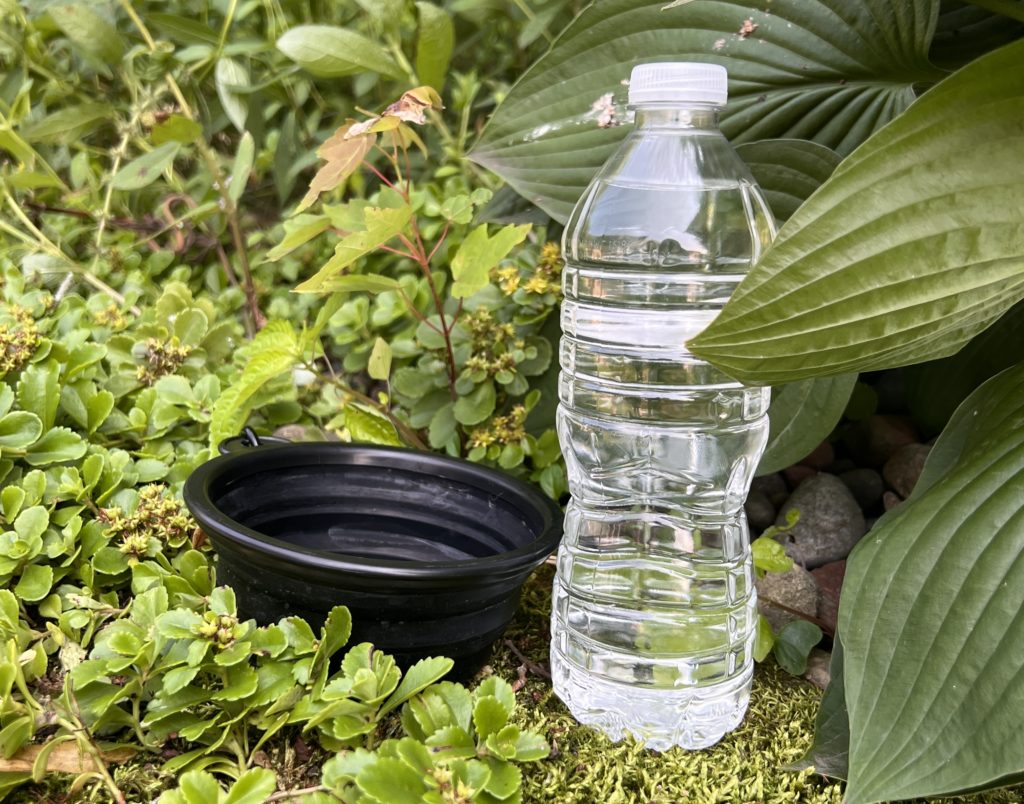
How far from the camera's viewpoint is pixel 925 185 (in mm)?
629

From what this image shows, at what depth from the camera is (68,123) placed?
1491 millimetres

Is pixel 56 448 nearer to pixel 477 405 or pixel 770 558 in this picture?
pixel 477 405

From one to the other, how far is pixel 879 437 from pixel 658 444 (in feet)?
1.74

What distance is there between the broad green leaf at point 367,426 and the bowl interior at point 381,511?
0.13 m

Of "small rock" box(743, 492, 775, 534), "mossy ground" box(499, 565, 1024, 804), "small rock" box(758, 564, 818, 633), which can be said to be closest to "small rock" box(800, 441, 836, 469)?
"small rock" box(743, 492, 775, 534)

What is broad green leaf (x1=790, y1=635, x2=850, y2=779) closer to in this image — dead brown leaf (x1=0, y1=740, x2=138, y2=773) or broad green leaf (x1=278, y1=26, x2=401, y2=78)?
dead brown leaf (x1=0, y1=740, x2=138, y2=773)

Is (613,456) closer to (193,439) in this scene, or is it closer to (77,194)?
(193,439)

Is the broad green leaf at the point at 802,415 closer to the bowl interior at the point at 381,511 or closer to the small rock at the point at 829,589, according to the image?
the small rock at the point at 829,589

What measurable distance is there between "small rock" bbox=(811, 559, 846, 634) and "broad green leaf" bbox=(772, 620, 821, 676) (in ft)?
0.17

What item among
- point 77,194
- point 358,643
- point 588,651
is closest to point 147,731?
point 358,643

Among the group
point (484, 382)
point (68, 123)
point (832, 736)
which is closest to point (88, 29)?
point (68, 123)

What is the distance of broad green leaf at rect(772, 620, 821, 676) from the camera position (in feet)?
3.06

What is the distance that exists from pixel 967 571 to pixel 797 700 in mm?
293

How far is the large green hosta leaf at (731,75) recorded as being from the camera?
95 centimetres
